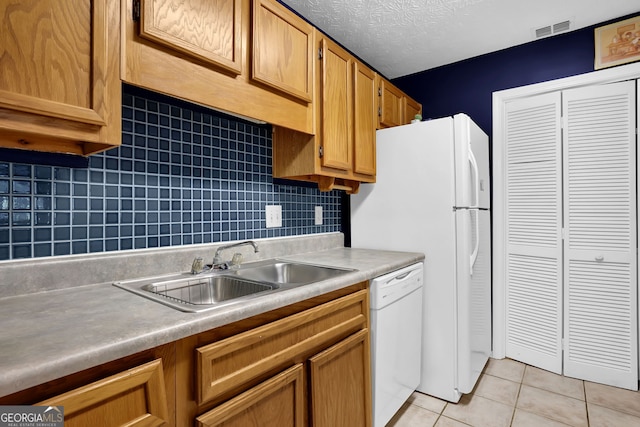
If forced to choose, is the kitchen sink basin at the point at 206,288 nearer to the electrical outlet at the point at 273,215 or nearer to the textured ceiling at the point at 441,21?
the electrical outlet at the point at 273,215

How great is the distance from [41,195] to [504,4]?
8.45 ft

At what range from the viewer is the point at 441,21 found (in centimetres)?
222

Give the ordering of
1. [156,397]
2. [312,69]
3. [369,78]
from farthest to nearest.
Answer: [369,78] → [312,69] → [156,397]

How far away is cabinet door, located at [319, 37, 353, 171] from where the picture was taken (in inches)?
69.9

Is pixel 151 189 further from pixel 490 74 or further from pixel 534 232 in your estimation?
pixel 490 74

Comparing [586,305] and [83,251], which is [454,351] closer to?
[586,305]

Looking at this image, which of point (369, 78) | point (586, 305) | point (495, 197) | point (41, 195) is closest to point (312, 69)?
point (369, 78)

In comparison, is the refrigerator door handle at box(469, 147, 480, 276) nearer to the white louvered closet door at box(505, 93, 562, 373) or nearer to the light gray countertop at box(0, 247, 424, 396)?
the white louvered closet door at box(505, 93, 562, 373)

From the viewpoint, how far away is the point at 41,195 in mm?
1129

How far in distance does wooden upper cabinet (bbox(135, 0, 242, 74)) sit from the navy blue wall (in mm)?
2141

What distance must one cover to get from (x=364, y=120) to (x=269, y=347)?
1.55 meters

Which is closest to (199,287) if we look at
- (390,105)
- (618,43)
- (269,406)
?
(269,406)

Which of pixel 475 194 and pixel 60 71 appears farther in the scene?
pixel 475 194

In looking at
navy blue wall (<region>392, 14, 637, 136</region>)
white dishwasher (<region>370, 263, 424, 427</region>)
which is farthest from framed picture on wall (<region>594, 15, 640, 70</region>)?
white dishwasher (<region>370, 263, 424, 427</region>)
